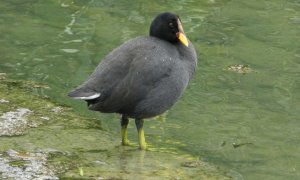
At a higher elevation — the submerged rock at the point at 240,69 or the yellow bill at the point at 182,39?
the yellow bill at the point at 182,39

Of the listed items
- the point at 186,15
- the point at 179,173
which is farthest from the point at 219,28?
the point at 179,173

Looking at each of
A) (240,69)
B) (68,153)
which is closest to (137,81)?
(68,153)

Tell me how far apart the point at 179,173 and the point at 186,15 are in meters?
4.78

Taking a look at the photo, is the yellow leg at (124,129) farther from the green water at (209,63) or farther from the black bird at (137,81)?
the green water at (209,63)

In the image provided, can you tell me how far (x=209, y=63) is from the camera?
333 inches

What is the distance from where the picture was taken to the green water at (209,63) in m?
6.47

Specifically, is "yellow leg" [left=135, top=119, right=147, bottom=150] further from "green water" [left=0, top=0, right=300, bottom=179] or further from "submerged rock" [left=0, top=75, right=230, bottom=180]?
"green water" [left=0, top=0, right=300, bottom=179]

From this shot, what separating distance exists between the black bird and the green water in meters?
0.61

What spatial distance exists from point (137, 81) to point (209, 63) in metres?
2.73

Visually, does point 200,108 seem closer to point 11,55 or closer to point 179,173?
point 179,173

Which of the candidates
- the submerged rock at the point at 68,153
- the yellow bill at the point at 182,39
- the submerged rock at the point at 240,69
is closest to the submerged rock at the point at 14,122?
the submerged rock at the point at 68,153

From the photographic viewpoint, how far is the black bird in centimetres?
581

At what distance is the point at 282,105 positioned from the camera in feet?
24.2

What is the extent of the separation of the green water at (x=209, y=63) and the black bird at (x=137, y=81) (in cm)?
61
